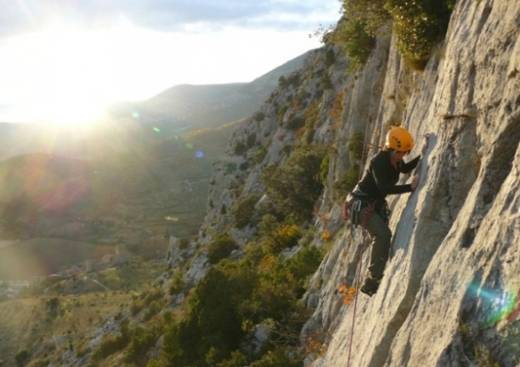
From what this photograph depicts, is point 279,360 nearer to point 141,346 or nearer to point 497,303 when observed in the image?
point 497,303

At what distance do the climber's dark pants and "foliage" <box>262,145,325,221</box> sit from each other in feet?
74.2

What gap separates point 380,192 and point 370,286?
187cm

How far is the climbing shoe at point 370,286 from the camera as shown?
9.37 m

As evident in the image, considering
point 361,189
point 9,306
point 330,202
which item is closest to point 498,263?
point 361,189

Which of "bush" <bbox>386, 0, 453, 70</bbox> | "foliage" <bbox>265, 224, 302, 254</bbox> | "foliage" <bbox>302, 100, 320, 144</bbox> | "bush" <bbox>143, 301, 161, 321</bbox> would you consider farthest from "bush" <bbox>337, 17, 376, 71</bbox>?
"bush" <bbox>143, 301, 161, 321</bbox>

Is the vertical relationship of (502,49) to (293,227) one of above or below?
above

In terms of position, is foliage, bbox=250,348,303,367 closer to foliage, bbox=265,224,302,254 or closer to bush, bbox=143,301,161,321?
foliage, bbox=265,224,302,254

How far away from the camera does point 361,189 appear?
31.2 feet

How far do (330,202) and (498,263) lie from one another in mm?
17250

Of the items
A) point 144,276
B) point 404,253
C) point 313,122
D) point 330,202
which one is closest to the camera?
point 404,253

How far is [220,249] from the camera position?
1465 inches

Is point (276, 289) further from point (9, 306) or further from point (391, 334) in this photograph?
point (9, 306)

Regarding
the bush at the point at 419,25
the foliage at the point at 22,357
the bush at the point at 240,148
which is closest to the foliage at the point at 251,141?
the bush at the point at 240,148

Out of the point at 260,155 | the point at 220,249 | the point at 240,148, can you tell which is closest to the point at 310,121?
the point at 260,155
